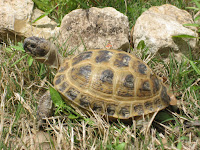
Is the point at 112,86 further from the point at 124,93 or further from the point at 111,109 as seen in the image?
the point at 111,109

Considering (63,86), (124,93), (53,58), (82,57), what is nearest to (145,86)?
(124,93)

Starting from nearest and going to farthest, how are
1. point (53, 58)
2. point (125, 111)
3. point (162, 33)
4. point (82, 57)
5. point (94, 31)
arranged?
point (125, 111), point (82, 57), point (53, 58), point (162, 33), point (94, 31)

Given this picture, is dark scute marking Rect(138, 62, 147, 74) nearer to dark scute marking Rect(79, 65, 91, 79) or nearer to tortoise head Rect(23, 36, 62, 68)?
dark scute marking Rect(79, 65, 91, 79)

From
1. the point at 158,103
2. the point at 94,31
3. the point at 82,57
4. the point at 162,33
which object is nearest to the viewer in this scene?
the point at 158,103

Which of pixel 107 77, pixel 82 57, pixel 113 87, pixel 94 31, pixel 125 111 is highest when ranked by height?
pixel 94 31

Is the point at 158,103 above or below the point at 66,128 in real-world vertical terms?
above

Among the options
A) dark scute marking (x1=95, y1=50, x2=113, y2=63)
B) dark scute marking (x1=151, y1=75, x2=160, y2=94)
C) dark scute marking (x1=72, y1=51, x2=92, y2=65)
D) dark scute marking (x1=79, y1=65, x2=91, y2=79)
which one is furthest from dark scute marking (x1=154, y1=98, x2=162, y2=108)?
dark scute marking (x1=72, y1=51, x2=92, y2=65)

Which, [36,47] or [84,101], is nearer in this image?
[84,101]

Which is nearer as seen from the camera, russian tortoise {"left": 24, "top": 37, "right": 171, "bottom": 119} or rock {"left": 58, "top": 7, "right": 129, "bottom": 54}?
russian tortoise {"left": 24, "top": 37, "right": 171, "bottom": 119}
